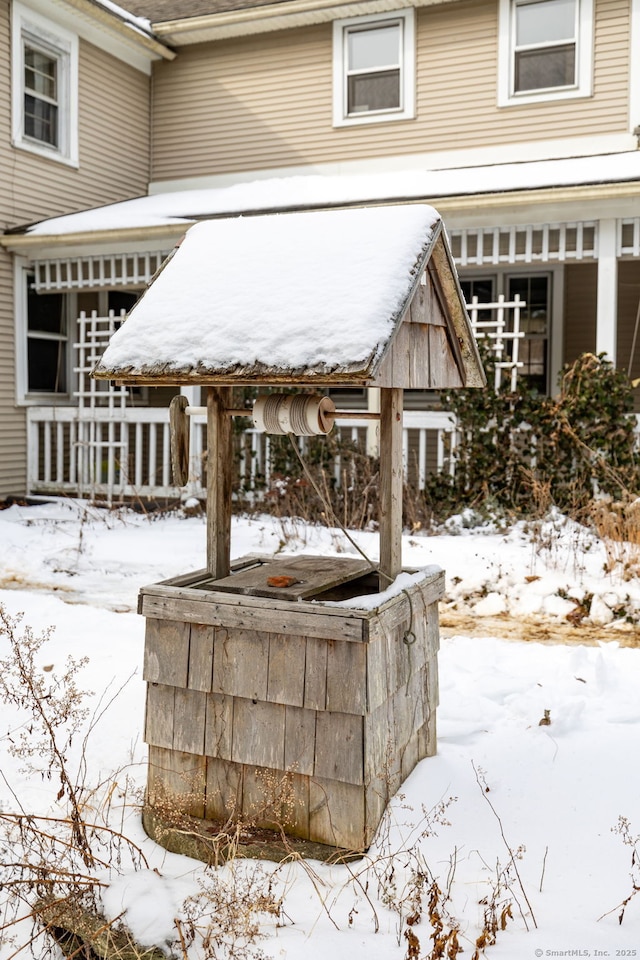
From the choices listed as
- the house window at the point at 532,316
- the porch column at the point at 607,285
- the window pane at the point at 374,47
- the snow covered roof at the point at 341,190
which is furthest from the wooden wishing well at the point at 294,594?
the window pane at the point at 374,47

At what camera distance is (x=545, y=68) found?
10875 mm

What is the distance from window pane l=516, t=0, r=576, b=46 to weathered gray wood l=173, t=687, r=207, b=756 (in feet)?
34.1

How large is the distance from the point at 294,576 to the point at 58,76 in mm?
10585

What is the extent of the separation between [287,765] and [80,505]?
7.58 m

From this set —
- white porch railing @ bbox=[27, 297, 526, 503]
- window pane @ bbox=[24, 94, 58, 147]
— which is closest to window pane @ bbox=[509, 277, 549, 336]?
white porch railing @ bbox=[27, 297, 526, 503]

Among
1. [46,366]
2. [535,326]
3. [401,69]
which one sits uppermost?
[401,69]

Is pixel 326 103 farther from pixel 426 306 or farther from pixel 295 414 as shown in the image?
pixel 295 414

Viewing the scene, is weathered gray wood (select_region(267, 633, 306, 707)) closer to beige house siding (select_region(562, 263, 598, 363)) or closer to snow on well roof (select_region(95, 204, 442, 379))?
snow on well roof (select_region(95, 204, 442, 379))

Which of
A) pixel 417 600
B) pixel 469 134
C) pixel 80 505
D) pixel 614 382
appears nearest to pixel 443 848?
pixel 417 600

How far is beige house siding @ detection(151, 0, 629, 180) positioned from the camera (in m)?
10.6

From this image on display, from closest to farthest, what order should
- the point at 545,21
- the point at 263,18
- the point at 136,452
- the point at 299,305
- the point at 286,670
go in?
the point at 299,305
the point at 286,670
the point at 136,452
the point at 545,21
the point at 263,18

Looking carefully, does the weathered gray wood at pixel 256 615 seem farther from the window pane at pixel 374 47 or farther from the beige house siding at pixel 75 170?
the window pane at pixel 374 47

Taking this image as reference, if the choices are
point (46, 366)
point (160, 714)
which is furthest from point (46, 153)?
point (160, 714)

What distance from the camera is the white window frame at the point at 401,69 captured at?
11.4 meters
